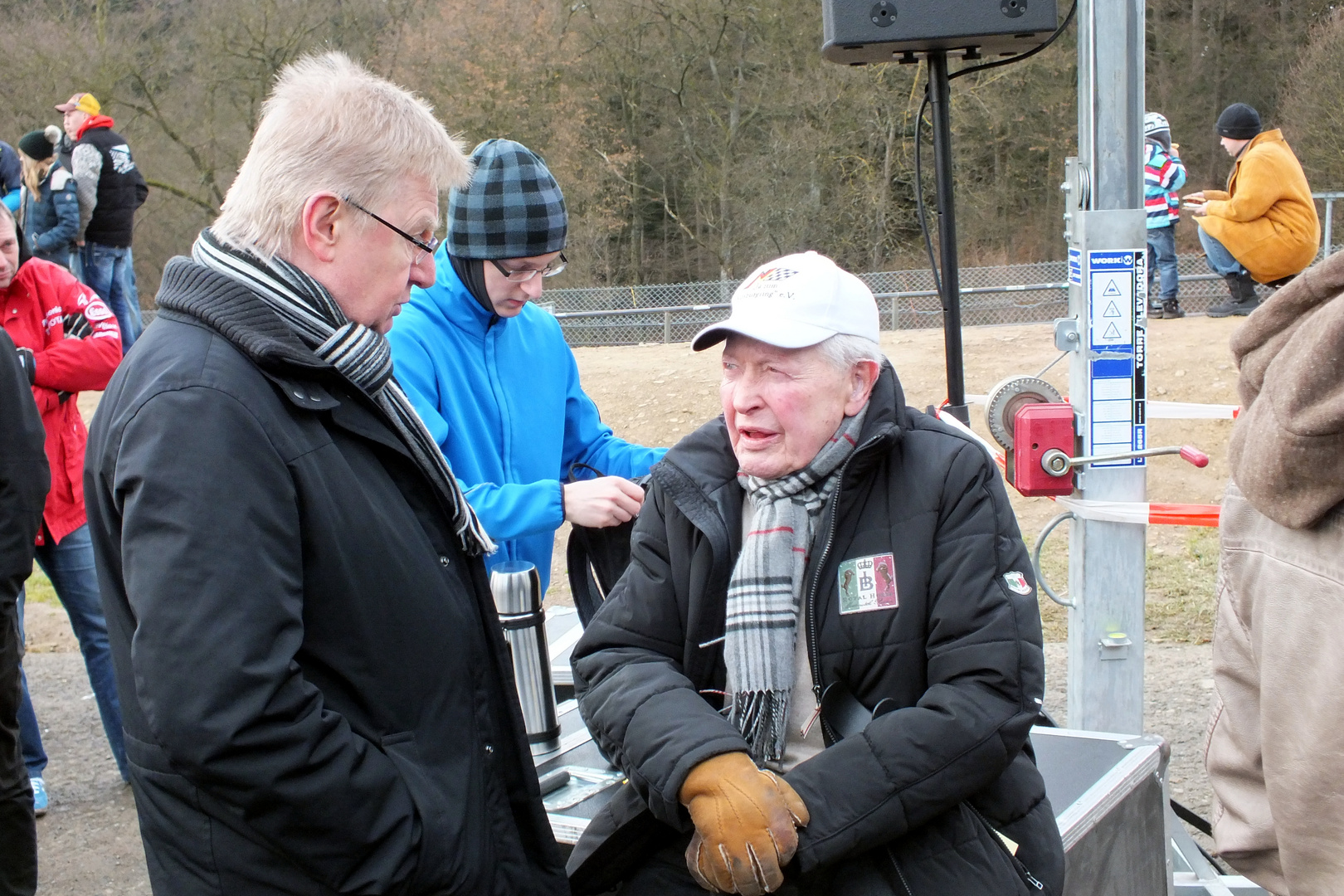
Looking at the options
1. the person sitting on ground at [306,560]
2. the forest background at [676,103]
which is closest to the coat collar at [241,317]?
the person sitting on ground at [306,560]

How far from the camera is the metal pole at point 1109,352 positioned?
9.90ft

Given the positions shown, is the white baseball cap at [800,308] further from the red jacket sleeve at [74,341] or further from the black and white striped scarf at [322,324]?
the red jacket sleeve at [74,341]

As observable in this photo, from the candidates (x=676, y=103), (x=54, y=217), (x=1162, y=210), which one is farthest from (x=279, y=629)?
(x=676, y=103)

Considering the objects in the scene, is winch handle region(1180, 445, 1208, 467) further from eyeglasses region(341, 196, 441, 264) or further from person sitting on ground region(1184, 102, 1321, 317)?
person sitting on ground region(1184, 102, 1321, 317)

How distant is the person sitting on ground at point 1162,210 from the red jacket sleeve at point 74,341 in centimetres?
942

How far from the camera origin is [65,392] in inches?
151

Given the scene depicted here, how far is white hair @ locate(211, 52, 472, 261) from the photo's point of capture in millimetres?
1656

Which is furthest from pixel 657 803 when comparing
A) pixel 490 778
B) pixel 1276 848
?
pixel 1276 848

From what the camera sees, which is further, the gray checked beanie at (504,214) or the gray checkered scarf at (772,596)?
the gray checked beanie at (504,214)

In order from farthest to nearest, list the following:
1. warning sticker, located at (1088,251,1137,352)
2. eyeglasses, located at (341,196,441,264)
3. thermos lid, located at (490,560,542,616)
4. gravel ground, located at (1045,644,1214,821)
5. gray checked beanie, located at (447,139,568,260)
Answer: gravel ground, located at (1045,644,1214,821), warning sticker, located at (1088,251,1137,352), gray checked beanie, located at (447,139,568,260), thermos lid, located at (490,560,542,616), eyeglasses, located at (341,196,441,264)

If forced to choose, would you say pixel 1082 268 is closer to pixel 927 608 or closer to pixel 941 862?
pixel 927 608

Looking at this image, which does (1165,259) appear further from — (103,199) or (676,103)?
(676,103)

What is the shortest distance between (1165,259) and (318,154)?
37.5ft

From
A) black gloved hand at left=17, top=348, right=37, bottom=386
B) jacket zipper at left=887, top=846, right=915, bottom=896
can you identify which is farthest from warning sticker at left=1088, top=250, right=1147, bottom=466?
black gloved hand at left=17, top=348, right=37, bottom=386
